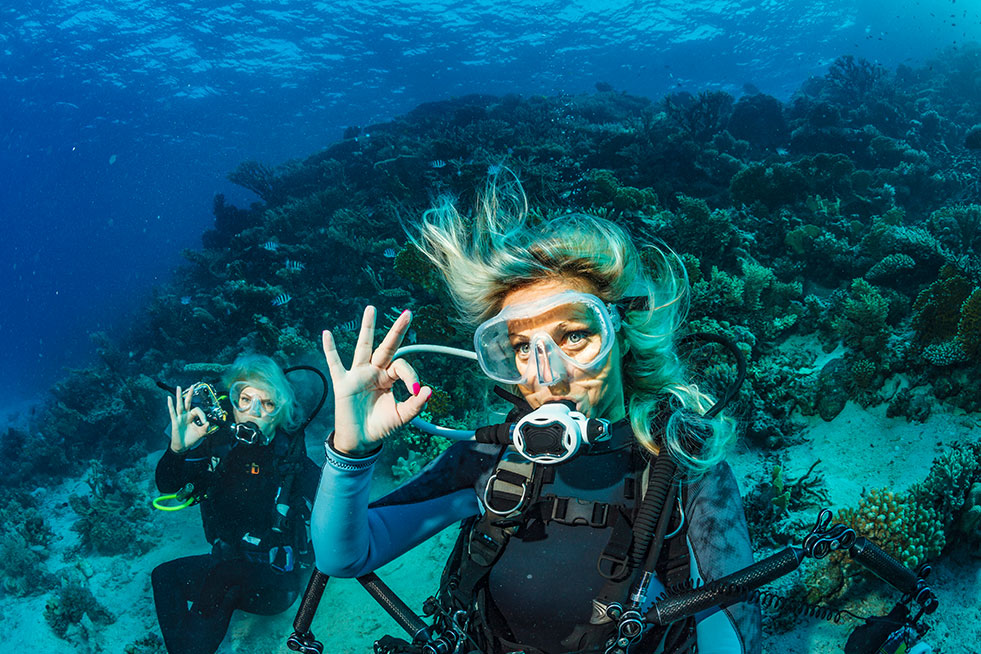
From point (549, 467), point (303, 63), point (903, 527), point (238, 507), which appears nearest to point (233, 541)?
point (238, 507)

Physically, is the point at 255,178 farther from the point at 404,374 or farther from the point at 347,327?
the point at 404,374

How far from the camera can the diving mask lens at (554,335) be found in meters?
1.99

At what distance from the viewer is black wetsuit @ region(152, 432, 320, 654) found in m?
4.46

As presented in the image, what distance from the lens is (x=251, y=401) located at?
4.95 m

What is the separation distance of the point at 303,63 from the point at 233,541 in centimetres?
4502

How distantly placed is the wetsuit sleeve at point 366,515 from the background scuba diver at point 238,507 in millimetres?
2942

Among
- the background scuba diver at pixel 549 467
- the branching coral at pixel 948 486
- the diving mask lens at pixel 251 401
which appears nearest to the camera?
the background scuba diver at pixel 549 467

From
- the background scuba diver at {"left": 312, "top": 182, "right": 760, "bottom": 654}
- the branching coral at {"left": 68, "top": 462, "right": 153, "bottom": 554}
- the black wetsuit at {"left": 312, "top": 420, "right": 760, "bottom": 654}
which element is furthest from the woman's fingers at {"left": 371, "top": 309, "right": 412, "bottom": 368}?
the branching coral at {"left": 68, "top": 462, "right": 153, "bottom": 554}

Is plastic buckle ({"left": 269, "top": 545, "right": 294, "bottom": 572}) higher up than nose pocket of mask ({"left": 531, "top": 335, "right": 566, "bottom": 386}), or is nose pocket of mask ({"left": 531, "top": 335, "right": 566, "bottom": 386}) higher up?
nose pocket of mask ({"left": 531, "top": 335, "right": 566, "bottom": 386})

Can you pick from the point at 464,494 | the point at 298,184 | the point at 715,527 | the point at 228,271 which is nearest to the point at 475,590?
the point at 464,494

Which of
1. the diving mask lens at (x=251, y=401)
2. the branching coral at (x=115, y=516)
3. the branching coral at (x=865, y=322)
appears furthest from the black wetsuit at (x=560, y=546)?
the branching coral at (x=115, y=516)

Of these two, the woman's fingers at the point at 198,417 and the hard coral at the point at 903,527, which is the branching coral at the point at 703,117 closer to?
the hard coral at the point at 903,527

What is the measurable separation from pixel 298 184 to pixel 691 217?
14.7 metres

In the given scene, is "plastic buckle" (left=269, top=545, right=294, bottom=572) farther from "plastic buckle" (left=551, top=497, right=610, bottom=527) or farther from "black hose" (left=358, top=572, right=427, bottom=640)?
"plastic buckle" (left=551, top=497, right=610, bottom=527)
